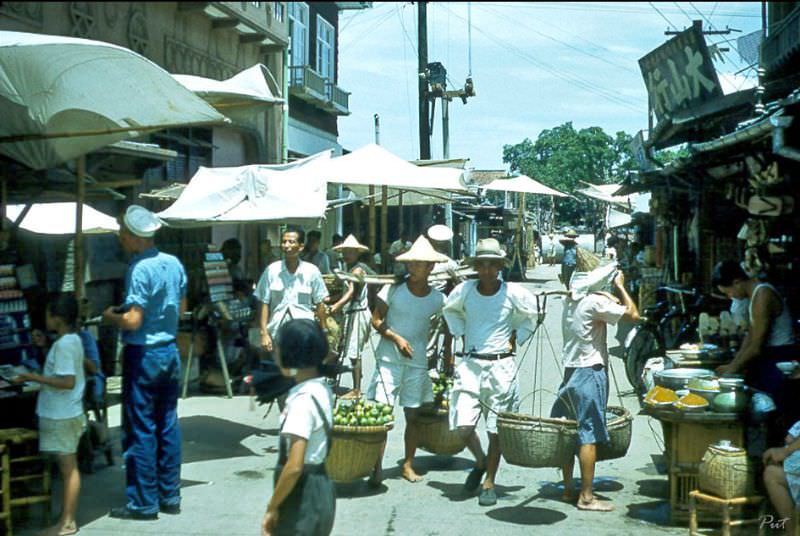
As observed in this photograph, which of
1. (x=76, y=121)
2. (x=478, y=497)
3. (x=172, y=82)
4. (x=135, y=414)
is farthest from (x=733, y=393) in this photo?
(x=76, y=121)

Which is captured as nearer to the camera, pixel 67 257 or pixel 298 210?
pixel 298 210

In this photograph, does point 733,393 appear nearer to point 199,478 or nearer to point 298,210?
point 199,478

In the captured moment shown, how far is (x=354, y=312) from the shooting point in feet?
30.8

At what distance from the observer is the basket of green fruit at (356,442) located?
6801 mm

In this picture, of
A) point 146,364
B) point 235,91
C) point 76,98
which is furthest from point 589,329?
point 76,98

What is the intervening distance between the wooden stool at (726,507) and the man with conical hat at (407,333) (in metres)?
2.19

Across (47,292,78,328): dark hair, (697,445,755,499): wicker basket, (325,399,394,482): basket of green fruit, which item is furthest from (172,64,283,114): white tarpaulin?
(697,445,755,499): wicker basket

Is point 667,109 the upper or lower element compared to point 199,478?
upper

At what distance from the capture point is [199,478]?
739cm

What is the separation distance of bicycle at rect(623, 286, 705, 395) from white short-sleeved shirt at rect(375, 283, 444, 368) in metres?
4.37

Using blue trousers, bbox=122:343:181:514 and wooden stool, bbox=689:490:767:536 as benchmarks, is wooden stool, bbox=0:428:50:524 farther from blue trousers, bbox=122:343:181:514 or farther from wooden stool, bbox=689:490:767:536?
wooden stool, bbox=689:490:767:536

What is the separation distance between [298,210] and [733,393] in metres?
4.90

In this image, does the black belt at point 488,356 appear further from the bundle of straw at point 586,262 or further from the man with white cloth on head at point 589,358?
the bundle of straw at point 586,262

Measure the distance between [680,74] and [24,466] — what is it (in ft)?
33.4
